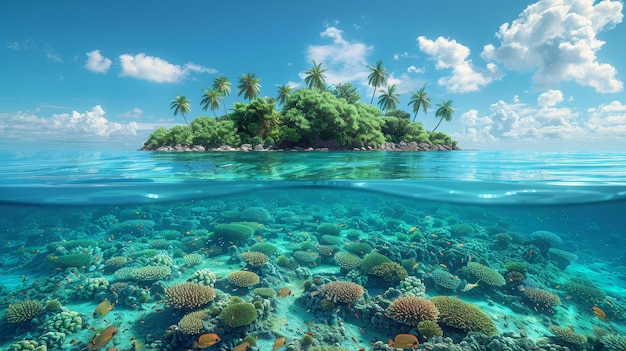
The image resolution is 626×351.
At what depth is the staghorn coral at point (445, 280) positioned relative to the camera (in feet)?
31.9

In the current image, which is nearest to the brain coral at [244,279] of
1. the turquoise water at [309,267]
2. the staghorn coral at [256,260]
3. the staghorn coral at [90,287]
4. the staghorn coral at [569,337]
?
the turquoise water at [309,267]

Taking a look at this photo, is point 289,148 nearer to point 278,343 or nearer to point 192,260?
point 192,260

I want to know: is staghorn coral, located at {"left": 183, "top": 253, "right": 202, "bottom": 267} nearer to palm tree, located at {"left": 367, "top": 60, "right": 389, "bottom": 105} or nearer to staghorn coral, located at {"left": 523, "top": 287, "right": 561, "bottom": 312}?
staghorn coral, located at {"left": 523, "top": 287, "right": 561, "bottom": 312}

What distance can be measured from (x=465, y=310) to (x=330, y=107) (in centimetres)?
3120

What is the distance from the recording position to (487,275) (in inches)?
395

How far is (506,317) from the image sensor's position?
8.66 meters

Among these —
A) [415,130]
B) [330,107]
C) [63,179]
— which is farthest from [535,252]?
[415,130]

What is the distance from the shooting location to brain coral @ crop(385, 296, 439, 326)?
284 inches

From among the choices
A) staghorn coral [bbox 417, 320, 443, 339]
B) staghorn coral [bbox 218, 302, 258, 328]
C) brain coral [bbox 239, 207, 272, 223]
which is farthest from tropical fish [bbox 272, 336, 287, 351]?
brain coral [bbox 239, 207, 272, 223]

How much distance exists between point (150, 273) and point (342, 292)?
A: 6368 mm

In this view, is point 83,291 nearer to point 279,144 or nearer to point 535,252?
Result: point 535,252

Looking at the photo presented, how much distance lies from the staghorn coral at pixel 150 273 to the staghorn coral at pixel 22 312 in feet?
7.55

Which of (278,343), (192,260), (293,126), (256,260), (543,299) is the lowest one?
(543,299)

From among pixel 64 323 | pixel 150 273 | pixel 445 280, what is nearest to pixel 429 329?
pixel 445 280
